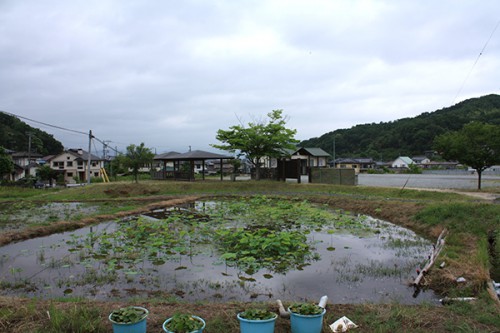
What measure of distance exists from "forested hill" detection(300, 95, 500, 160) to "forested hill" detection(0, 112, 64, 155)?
5843 cm

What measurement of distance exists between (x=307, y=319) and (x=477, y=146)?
56.8ft

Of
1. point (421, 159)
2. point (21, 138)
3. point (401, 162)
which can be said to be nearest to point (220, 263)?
point (21, 138)

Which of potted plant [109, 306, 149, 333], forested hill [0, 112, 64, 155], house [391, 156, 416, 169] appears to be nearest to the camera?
potted plant [109, 306, 149, 333]

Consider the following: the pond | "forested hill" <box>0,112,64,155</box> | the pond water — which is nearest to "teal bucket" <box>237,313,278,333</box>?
the pond

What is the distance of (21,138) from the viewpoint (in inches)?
2306

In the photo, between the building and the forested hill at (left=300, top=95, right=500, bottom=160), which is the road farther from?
the building

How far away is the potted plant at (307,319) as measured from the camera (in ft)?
11.1

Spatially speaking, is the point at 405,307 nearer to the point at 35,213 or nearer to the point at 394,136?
the point at 35,213

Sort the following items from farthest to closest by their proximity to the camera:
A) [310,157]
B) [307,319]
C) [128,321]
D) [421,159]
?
[421,159] → [310,157] → [307,319] → [128,321]

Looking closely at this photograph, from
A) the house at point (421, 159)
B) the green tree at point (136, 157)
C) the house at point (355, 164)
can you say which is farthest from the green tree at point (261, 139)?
the house at point (421, 159)

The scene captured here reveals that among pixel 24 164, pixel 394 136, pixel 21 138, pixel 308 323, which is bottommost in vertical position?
pixel 308 323

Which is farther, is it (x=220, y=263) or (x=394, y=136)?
(x=394, y=136)

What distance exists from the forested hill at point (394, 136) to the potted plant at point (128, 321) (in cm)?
4647

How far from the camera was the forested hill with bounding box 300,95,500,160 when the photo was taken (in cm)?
5324
